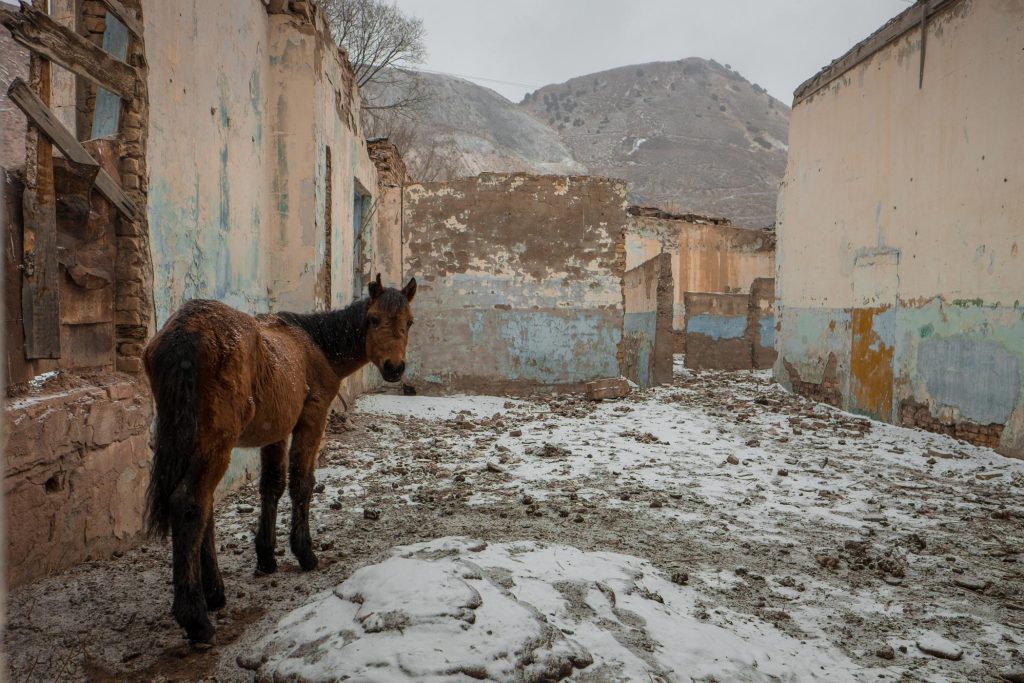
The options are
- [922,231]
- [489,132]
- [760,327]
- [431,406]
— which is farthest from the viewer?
[489,132]

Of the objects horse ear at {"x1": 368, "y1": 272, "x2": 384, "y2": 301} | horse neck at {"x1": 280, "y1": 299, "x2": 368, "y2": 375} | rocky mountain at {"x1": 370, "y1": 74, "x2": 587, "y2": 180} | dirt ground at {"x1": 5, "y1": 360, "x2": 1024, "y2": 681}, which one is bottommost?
dirt ground at {"x1": 5, "y1": 360, "x2": 1024, "y2": 681}

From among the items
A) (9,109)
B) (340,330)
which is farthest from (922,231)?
(9,109)

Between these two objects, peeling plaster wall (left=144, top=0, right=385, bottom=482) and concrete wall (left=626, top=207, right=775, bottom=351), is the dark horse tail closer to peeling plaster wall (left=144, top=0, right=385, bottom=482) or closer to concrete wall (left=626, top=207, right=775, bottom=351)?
peeling plaster wall (left=144, top=0, right=385, bottom=482)

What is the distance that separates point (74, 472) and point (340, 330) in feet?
4.93

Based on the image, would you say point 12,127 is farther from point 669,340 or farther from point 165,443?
point 669,340

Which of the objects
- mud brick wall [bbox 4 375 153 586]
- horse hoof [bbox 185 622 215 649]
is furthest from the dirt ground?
mud brick wall [bbox 4 375 153 586]

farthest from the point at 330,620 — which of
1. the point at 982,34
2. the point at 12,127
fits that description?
the point at 982,34

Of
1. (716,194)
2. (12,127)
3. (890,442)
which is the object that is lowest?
(890,442)

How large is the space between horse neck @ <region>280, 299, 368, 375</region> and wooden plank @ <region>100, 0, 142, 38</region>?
1.79 meters

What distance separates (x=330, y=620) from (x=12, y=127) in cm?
317

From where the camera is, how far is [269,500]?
11.0 feet

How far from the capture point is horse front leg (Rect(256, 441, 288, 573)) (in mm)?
3285

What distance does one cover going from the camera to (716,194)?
53.9 m

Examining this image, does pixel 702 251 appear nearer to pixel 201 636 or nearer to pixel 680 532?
pixel 680 532
